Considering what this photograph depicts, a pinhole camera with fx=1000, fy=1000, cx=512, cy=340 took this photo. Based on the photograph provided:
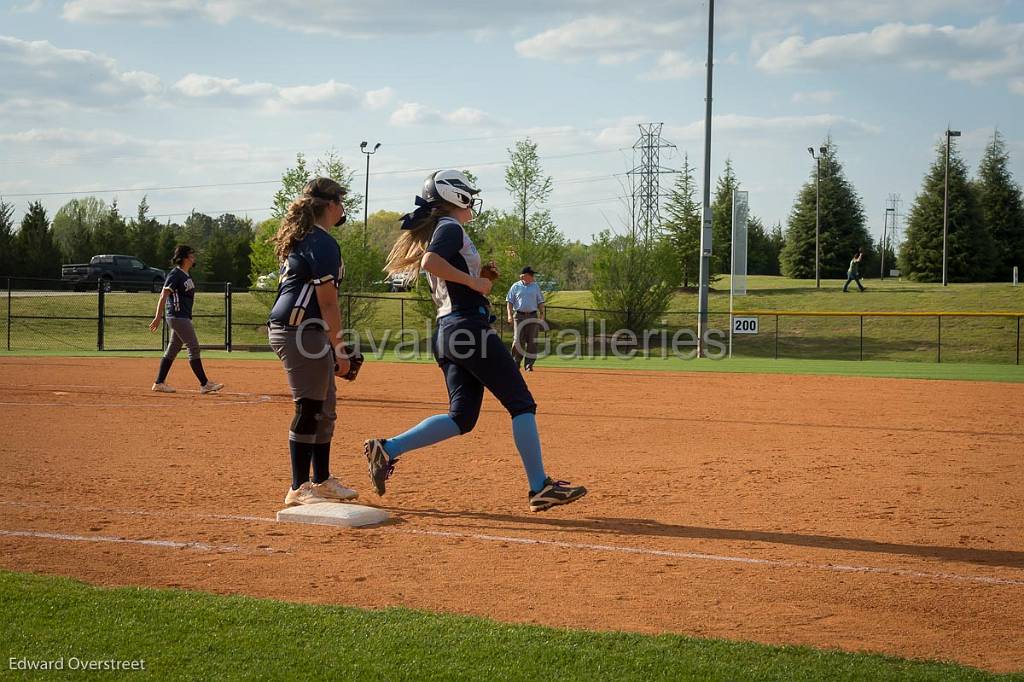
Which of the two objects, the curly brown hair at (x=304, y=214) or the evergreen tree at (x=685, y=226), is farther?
the evergreen tree at (x=685, y=226)

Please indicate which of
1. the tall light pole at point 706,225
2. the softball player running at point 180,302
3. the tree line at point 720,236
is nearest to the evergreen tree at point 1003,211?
the tree line at point 720,236

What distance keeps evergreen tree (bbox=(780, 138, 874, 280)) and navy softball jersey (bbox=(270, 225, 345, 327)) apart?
63465 millimetres

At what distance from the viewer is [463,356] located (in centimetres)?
637

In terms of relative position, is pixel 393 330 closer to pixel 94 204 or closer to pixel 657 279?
pixel 657 279

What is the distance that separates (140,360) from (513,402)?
20376 mm

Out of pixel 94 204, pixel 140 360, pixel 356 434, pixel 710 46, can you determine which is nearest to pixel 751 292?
pixel 710 46

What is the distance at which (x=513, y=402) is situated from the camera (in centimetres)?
633

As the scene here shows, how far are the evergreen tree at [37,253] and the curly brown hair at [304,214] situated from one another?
5483cm

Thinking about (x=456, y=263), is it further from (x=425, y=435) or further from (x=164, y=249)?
(x=164, y=249)

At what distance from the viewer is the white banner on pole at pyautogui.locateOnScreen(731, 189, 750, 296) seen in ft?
91.1

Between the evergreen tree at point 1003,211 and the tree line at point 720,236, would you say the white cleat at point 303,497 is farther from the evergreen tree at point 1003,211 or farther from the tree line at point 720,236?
the evergreen tree at point 1003,211

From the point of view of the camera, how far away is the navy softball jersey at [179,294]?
1395 cm

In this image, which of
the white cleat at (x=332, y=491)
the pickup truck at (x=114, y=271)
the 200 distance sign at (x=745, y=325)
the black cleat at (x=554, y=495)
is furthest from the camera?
the pickup truck at (x=114, y=271)

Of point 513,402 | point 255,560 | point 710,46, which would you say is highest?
point 710,46
